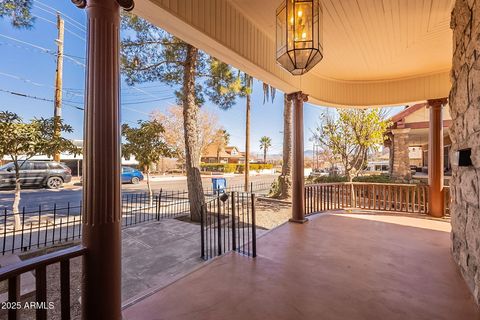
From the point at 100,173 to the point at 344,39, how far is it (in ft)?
12.2

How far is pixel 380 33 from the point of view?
11.3 ft

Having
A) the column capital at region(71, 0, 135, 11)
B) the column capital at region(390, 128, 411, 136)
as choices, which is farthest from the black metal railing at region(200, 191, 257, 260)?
the column capital at region(390, 128, 411, 136)

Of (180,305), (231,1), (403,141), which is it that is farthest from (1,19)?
(403,141)

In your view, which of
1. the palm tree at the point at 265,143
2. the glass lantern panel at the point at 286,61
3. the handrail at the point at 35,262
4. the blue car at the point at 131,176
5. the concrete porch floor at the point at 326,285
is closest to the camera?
the handrail at the point at 35,262

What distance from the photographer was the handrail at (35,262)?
3.84ft

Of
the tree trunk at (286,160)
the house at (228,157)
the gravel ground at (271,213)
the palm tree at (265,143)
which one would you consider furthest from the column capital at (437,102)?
the palm tree at (265,143)

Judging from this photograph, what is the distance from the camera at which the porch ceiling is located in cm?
253

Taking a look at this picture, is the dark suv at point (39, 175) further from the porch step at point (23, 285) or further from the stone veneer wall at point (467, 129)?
the stone veneer wall at point (467, 129)

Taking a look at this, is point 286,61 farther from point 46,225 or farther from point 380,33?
point 46,225

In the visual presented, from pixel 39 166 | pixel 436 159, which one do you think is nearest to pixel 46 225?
pixel 436 159

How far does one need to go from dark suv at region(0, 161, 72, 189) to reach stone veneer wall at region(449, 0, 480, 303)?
16.4 metres

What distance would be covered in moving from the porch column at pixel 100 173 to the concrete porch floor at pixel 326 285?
1.73ft

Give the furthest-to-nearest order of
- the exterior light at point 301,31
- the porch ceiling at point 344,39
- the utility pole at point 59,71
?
the utility pole at point 59,71 < the porch ceiling at point 344,39 < the exterior light at point 301,31

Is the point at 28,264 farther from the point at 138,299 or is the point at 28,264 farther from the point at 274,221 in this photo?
the point at 274,221
